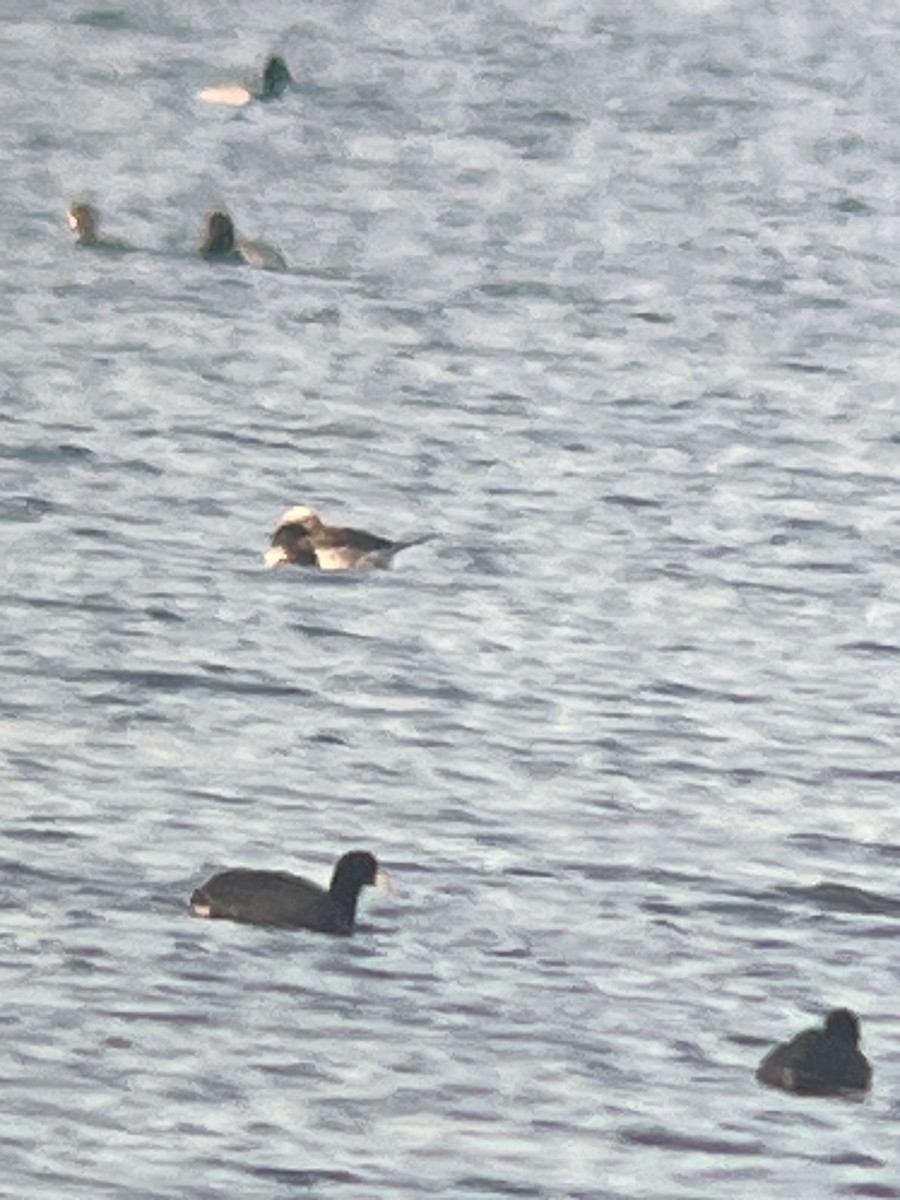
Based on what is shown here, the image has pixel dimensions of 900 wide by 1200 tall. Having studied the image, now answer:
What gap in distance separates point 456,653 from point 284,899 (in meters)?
3.12

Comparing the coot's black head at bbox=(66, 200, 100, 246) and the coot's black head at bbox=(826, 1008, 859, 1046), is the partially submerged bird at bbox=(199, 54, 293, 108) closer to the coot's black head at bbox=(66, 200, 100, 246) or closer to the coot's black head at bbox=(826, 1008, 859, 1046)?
the coot's black head at bbox=(66, 200, 100, 246)

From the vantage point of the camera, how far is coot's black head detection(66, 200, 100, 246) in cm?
2192

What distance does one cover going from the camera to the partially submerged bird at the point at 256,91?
1078 inches

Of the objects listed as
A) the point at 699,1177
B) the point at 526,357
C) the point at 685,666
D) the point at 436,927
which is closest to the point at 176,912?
the point at 436,927

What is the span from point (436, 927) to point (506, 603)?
3.72 meters

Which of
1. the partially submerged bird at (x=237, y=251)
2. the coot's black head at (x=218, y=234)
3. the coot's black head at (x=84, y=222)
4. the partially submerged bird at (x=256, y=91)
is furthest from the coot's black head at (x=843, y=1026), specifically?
the partially submerged bird at (x=256, y=91)

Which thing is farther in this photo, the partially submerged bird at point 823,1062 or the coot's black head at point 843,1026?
the coot's black head at point 843,1026

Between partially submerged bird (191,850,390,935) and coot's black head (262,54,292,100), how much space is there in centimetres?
1631

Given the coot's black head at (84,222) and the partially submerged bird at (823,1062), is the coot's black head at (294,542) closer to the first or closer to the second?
the partially submerged bird at (823,1062)

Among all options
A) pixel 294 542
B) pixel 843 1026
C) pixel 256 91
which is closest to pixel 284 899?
pixel 843 1026

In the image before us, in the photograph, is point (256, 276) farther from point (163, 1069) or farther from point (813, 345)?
point (163, 1069)

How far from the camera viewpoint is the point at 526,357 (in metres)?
19.5

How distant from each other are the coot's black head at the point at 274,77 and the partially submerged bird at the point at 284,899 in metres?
16.3

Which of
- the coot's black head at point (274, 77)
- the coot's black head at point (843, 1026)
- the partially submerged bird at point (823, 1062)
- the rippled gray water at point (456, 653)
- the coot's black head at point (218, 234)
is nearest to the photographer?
the partially submerged bird at point (823, 1062)
